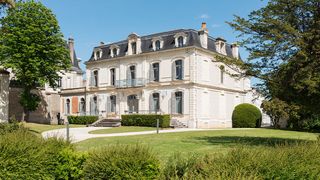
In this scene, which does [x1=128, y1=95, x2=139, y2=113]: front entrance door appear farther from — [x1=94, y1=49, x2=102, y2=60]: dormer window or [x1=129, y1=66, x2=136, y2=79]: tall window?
[x1=94, y1=49, x2=102, y2=60]: dormer window

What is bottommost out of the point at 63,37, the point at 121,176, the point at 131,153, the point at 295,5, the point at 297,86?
the point at 121,176

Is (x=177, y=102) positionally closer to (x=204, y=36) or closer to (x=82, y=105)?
(x=204, y=36)

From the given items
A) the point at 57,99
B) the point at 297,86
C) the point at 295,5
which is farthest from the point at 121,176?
the point at 57,99

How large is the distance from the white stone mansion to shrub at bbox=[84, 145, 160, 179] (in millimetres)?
24523

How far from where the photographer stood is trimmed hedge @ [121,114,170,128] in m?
27.7

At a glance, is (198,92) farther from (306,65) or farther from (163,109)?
(306,65)

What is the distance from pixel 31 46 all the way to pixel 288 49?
22.1m

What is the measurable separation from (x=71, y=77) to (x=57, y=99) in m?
6.52

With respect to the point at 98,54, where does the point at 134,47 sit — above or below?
above

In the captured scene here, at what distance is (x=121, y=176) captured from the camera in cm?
545

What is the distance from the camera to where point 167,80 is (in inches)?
1261

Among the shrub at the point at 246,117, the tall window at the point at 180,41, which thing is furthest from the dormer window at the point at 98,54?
the shrub at the point at 246,117

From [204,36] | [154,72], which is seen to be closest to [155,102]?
[154,72]

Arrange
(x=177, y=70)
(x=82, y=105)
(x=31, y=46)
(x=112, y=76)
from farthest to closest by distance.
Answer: (x=82, y=105), (x=112, y=76), (x=177, y=70), (x=31, y=46)
